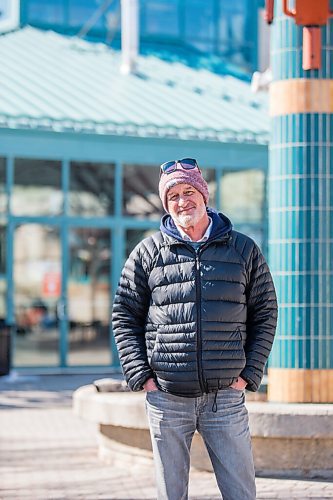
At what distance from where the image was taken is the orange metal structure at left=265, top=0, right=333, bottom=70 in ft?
26.5

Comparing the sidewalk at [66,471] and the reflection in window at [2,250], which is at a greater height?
the reflection in window at [2,250]

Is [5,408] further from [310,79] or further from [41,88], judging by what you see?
[41,88]

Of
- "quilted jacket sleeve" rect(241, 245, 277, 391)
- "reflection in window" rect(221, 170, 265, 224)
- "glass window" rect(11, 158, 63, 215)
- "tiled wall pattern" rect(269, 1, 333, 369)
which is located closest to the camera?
"quilted jacket sleeve" rect(241, 245, 277, 391)

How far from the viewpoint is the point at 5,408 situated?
1205cm

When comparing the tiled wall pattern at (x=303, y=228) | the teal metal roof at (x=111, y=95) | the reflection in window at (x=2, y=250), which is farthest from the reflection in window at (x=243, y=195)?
the tiled wall pattern at (x=303, y=228)

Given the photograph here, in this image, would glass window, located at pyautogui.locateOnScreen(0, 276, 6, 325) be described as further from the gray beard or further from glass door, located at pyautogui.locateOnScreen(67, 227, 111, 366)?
the gray beard

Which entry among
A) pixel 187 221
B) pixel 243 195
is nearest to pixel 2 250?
pixel 243 195

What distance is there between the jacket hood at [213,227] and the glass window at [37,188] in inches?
469

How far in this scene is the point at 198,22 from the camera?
21016 mm

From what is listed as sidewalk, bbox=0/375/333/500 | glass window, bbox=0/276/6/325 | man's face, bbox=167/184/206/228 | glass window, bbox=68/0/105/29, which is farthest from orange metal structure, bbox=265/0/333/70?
glass window, bbox=68/0/105/29

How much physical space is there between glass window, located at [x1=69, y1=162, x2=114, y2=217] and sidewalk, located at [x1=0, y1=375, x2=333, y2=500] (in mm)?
5521

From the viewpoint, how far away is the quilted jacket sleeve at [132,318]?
4656mm

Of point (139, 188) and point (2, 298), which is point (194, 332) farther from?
point (139, 188)

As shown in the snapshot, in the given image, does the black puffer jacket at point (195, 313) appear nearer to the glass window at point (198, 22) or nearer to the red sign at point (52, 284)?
the red sign at point (52, 284)
